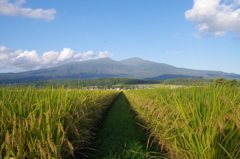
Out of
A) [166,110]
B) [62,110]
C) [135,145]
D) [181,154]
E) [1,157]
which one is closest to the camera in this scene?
[1,157]

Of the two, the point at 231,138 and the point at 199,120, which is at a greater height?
the point at 199,120

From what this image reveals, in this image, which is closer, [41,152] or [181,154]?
[41,152]

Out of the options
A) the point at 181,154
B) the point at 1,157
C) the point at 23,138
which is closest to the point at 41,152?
the point at 23,138

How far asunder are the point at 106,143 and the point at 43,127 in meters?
2.89

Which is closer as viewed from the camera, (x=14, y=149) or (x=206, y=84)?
(x=14, y=149)

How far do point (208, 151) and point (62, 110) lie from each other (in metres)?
2.76

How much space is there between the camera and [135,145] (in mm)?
5219

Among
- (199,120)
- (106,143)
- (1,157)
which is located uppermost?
(199,120)

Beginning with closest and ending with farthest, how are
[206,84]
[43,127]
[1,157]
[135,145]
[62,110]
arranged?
[1,157]
[43,127]
[62,110]
[135,145]
[206,84]

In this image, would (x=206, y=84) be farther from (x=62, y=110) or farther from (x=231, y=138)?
(x=62, y=110)

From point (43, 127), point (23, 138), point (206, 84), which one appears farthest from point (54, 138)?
point (206, 84)

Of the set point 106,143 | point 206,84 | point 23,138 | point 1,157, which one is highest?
point 206,84

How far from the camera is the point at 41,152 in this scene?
8.95 ft

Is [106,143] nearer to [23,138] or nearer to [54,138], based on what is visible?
[54,138]
